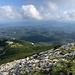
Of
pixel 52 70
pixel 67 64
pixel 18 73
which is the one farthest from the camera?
pixel 18 73

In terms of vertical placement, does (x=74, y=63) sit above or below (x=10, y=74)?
above

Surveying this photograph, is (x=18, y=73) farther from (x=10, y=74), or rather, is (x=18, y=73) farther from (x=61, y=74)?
(x=61, y=74)

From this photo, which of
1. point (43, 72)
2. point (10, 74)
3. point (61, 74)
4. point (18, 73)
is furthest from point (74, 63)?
point (10, 74)

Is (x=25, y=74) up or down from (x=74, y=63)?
down

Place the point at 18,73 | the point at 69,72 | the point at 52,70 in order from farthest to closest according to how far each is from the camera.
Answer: the point at 18,73 < the point at 52,70 < the point at 69,72

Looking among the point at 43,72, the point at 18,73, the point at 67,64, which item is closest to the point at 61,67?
the point at 67,64

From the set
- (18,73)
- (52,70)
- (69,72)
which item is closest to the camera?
(69,72)

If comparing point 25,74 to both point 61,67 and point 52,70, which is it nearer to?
point 52,70

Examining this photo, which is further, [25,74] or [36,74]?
[25,74]

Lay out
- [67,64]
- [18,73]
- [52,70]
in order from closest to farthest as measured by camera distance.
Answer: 1. [52,70]
2. [67,64]
3. [18,73]
